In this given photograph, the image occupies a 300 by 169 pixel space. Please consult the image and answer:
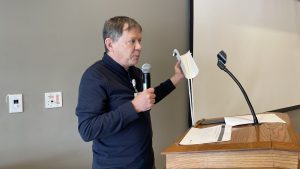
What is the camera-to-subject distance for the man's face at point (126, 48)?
1457 mm

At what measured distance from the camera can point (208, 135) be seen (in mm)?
1196

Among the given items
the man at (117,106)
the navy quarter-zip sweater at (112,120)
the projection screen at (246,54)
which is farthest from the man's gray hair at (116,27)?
the projection screen at (246,54)

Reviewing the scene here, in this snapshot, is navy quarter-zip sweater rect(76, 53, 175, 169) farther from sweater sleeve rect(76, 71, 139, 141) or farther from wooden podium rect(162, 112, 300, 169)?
wooden podium rect(162, 112, 300, 169)

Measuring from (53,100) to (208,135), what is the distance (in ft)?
3.24

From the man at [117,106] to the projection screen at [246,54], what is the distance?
98cm

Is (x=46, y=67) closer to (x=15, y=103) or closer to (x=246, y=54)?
(x=15, y=103)

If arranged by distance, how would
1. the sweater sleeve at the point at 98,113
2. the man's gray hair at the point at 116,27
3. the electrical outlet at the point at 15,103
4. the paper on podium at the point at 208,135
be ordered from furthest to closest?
the electrical outlet at the point at 15,103
the man's gray hair at the point at 116,27
the sweater sleeve at the point at 98,113
the paper on podium at the point at 208,135

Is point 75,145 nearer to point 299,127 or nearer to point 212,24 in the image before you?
point 212,24

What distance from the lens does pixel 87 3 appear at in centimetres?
192

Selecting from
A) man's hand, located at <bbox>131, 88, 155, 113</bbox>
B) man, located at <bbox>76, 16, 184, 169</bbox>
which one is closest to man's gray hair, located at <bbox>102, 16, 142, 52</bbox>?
man, located at <bbox>76, 16, 184, 169</bbox>

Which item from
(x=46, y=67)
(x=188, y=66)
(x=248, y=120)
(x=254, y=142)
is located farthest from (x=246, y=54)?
(x=254, y=142)

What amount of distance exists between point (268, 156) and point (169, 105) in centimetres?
141

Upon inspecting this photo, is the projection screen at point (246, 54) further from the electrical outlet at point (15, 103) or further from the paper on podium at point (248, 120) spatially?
the electrical outlet at point (15, 103)

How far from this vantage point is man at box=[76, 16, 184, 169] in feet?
4.30
